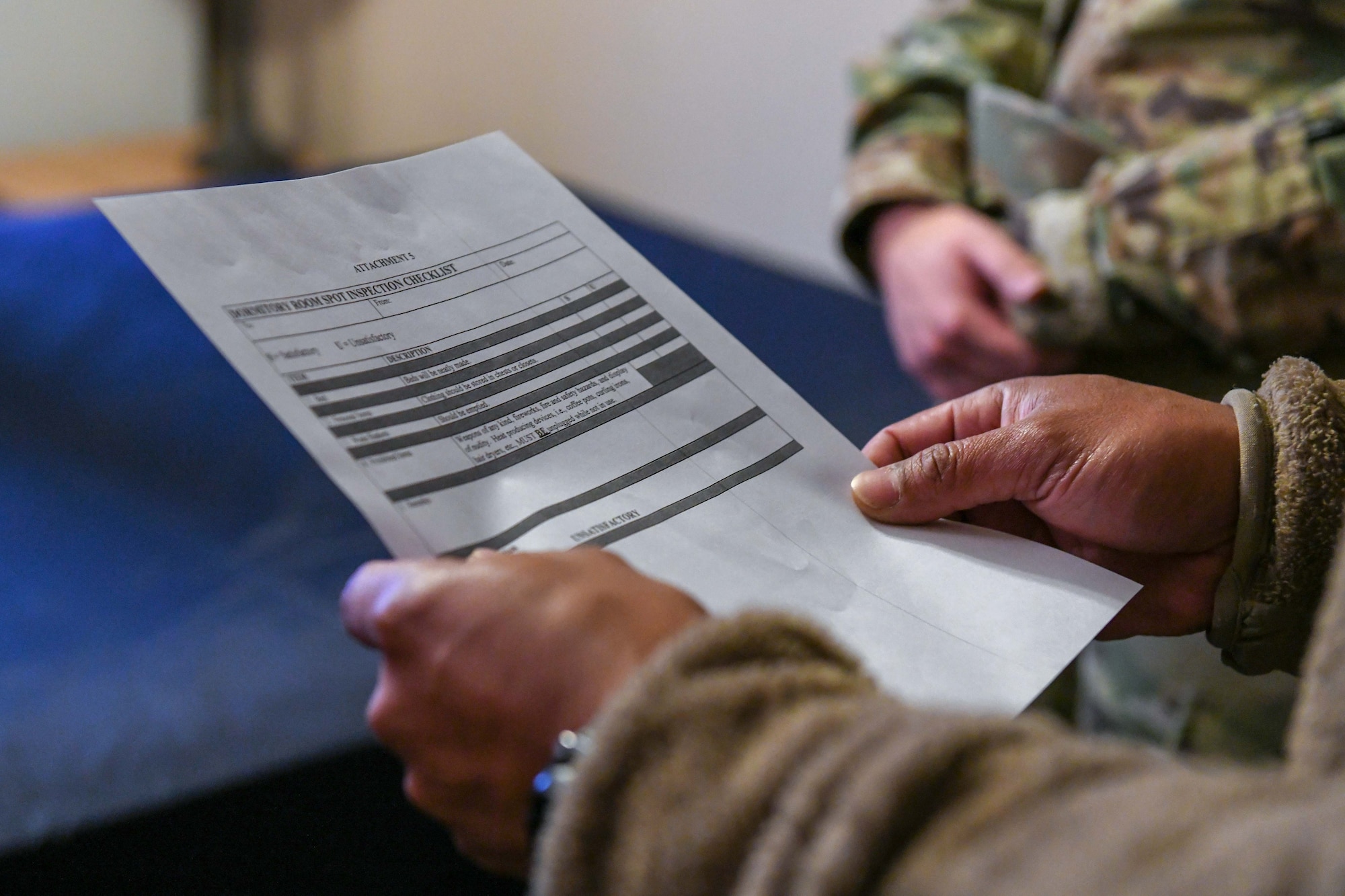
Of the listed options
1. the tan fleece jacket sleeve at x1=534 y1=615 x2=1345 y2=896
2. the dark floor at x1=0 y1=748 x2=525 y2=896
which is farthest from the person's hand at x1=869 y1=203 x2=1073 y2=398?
the tan fleece jacket sleeve at x1=534 y1=615 x2=1345 y2=896

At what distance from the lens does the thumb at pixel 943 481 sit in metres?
0.46

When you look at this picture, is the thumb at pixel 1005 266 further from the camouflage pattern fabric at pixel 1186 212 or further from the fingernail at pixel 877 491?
the fingernail at pixel 877 491

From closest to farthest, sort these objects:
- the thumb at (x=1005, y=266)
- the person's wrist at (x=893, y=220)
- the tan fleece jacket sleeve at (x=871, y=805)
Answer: the tan fleece jacket sleeve at (x=871, y=805) < the thumb at (x=1005, y=266) < the person's wrist at (x=893, y=220)

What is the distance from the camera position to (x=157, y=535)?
0.85 metres

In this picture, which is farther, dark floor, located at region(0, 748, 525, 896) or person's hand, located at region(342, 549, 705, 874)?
dark floor, located at region(0, 748, 525, 896)

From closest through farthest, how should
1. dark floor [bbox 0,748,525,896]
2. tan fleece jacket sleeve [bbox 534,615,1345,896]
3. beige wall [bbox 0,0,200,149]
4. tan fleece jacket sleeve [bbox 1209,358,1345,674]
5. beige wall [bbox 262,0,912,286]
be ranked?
tan fleece jacket sleeve [bbox 534,615,1345,896]
tan fleece jacket sleeve [bbox 1209,358,1345,674]
dark floor [bbox 0,748,525,896]
beige wall [bbox 262,0,912,286]
beige wall [bbox 0,0,200,149]

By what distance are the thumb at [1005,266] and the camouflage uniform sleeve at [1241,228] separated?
6 centimetres

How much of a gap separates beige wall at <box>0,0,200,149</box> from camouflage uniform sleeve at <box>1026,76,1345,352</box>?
240 cm

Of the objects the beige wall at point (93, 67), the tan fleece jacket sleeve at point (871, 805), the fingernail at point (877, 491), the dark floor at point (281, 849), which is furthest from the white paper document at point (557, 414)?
the beige wall at point (93, 67)

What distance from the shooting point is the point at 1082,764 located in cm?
25

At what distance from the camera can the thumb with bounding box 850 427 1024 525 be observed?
0.46 meters

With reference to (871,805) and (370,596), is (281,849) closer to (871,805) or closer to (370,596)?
(370,596)

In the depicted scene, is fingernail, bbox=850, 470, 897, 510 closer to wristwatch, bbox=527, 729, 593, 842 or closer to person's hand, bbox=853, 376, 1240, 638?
person's hand, bbox=853, 376, 1240, 638

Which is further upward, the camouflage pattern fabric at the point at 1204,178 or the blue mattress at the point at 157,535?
the camouflage pattern fabric at the point at 1204,178
